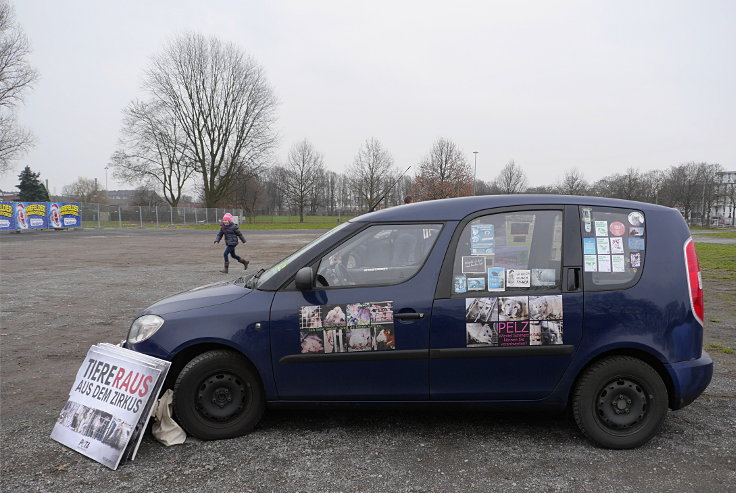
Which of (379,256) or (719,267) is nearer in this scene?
(379,256)

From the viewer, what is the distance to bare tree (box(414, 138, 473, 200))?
41.6 meters

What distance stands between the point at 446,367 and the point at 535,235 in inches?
44.7

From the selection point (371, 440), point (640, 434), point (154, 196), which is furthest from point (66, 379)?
point (154, 196)

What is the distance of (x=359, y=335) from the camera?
323cm

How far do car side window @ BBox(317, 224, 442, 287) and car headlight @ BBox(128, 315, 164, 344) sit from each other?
1.22 m

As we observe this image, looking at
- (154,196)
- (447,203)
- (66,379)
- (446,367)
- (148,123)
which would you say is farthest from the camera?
(154,196)

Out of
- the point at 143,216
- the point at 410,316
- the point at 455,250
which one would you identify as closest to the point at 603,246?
the point at 455,250

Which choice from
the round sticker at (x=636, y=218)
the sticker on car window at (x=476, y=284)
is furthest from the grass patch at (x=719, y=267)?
the sticker on car window at (x=476, y=284)

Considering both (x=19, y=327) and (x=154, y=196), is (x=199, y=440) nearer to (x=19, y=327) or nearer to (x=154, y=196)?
(x=19, y=327)

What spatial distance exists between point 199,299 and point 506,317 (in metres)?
2.24

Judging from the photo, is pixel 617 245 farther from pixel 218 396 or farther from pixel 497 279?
pixel 218 396

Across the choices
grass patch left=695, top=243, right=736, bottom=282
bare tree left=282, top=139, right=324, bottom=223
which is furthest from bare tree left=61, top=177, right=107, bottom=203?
grass patch left=695, top=243, right=736, bottom=282

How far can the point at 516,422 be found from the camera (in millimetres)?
3697

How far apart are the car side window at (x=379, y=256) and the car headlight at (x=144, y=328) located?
122cm
